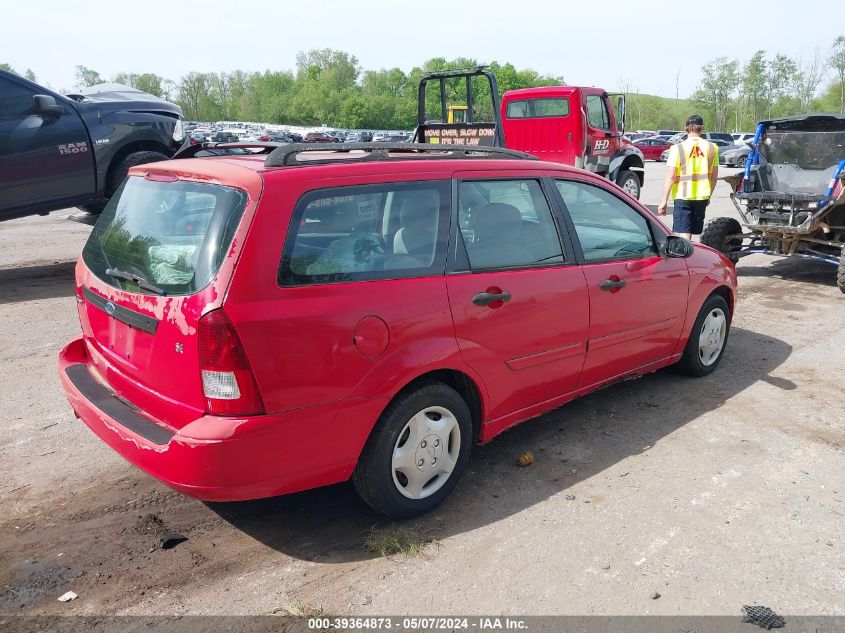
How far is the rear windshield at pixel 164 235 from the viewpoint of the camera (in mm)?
2846

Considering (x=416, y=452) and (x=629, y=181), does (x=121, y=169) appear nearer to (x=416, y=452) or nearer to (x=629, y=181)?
(x=416, y=452)

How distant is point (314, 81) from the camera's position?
123688 millimetres

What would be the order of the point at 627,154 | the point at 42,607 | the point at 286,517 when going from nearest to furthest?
the point at 42,607, the point at 286,517, the point at 627,154

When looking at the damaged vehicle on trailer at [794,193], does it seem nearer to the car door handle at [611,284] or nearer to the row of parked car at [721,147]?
the car door handle at [611,284]

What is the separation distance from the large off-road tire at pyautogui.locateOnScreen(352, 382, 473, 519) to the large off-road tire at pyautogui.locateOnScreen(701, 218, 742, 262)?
6.72m

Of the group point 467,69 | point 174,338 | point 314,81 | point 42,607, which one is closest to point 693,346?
point 174,338

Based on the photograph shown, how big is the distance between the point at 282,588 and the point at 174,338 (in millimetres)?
1105

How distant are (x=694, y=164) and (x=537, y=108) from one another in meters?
7.15

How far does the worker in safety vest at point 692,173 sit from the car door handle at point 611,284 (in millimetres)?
4400

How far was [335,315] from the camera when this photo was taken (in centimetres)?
290

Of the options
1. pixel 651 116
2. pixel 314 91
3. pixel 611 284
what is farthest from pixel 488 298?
pixel 314 91

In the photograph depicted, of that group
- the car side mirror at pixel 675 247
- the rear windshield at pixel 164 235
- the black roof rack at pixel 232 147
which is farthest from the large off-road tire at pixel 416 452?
the car side mirror at pixel 675 247

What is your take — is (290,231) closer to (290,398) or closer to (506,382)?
(290,398)

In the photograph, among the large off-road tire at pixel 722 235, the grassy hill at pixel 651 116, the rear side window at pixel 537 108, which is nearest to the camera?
the large off-road tire at pixel 722 235
